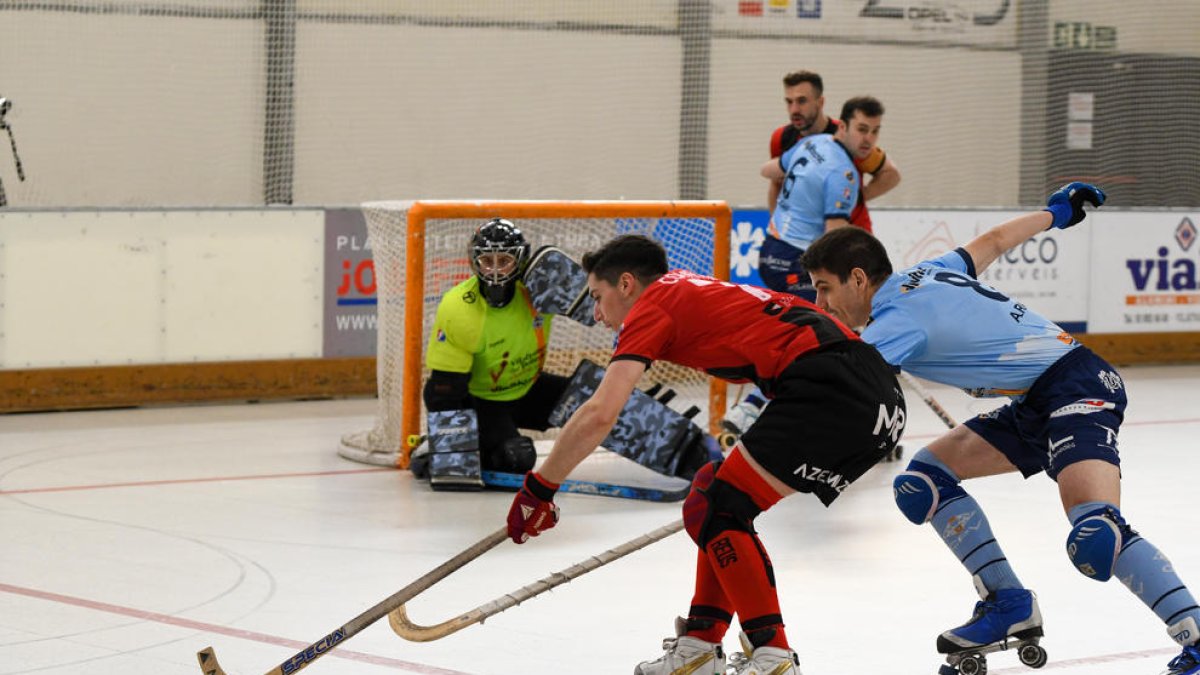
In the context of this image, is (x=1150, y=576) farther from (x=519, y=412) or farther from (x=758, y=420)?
(x=519, y=412)

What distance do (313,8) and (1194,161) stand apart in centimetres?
658

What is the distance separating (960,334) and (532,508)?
3.84 ft

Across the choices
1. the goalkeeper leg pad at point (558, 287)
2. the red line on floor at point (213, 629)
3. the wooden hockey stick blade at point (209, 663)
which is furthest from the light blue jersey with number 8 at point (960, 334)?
the goalkeeper leg pad at point (558, 287)

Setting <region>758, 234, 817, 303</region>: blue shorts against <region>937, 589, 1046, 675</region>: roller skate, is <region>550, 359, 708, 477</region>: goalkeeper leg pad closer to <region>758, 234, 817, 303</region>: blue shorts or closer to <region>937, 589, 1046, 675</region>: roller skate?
<region>758, 234, 817, 303</region>: blue shorts

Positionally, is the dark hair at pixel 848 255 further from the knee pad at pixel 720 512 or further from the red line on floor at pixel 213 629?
the red line on floor at pixel 213 629

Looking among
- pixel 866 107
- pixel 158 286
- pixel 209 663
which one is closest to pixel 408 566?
pixel 209 663

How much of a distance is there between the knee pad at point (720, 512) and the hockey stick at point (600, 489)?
2.88 m

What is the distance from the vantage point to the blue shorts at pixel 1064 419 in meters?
4.07

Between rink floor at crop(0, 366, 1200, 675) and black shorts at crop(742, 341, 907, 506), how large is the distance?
0.77 metres

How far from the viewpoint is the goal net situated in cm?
720

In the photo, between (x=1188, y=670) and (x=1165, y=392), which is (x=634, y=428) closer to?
(x=1188, y=670)

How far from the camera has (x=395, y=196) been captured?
10.8 meters

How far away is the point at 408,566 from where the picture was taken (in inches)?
217

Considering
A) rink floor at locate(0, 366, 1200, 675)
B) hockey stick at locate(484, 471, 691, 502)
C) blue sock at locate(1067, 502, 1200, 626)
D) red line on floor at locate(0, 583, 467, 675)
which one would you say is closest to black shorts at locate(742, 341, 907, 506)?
blue sock at locate(1067, 502, 1200, 626)
